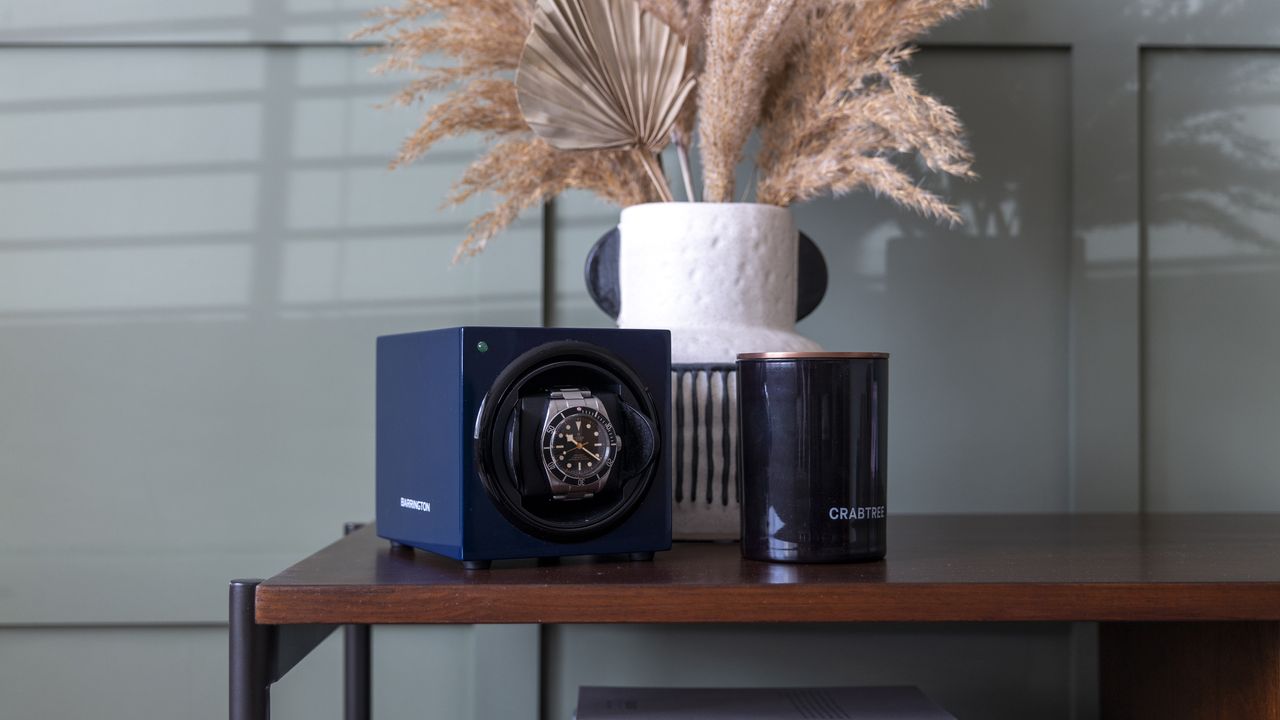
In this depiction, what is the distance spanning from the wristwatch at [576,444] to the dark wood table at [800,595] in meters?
0.06

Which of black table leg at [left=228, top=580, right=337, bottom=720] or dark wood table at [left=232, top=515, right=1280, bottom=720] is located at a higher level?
dark wood table at [left=232, top=515, right=1280, bottom=720]

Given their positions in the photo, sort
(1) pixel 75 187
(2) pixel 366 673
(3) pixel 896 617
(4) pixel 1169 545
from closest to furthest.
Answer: (3) pixel 896 617 → (4) pixel 1169 545 → (2) pixel 366 673 → (1) pixel 75 187

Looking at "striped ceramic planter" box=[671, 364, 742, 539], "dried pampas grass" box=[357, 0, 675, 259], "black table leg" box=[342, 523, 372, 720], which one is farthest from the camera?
"black table leg" box=[342, 523, 372, 720]

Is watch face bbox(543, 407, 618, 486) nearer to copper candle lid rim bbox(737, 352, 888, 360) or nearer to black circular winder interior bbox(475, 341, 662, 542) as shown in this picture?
black circular winder interior bbox(475, 341, 662, 542)

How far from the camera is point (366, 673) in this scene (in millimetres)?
1108

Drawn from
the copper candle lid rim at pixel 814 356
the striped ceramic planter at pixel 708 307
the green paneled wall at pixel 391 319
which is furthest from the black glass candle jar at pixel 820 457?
the green paneled wall at pixel 391 319

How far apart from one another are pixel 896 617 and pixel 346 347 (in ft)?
2.53

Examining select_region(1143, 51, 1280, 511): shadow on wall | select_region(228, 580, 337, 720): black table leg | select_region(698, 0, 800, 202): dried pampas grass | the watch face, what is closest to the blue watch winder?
the watch face

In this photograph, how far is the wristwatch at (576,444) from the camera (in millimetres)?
700

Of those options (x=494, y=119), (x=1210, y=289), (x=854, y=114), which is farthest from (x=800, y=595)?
(x=1210, y=289)

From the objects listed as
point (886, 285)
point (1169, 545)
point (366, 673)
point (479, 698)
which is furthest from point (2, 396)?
point (1169, 545)

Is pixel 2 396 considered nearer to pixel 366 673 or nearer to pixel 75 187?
pixel 75 187

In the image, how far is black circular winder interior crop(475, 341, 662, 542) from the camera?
2.27 ft

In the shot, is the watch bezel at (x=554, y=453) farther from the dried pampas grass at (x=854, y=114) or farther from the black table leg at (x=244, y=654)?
the dried pampas grass at (x=854, y=114)
